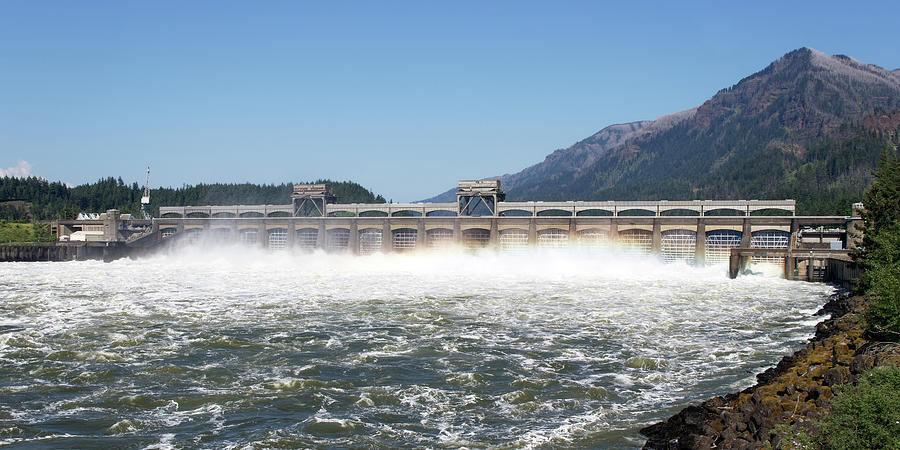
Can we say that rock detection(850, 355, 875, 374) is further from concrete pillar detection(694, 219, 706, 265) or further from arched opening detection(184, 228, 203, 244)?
arched opening detection(184, 228, 203, 244)

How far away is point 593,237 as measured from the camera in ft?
277

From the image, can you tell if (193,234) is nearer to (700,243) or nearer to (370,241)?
(370,241)

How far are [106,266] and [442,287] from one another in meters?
47.4

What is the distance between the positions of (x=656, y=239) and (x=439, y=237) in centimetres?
2717

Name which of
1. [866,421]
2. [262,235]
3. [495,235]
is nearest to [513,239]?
[495,235]

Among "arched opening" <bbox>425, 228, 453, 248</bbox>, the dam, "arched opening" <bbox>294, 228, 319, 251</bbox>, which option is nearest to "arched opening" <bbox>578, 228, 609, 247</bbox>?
the dam

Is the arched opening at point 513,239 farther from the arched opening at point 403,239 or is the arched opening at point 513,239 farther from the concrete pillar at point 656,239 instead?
the concrete pillar at point 656,239

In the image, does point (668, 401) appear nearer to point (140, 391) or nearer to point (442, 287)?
point (140, 391)

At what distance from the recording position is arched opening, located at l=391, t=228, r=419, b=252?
9344 centimetres

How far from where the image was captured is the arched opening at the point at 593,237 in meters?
83.6

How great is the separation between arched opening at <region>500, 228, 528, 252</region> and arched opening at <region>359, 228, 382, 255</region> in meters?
17.5

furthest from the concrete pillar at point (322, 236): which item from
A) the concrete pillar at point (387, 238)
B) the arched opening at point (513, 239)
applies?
the arched opening at point (513, 239)

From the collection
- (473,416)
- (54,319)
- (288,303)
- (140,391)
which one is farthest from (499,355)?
(54,319)

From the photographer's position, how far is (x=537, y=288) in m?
54.9
